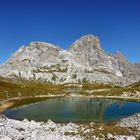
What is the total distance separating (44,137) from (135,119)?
1046 inches

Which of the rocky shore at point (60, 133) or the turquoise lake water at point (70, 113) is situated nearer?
the rocky shore at point (60, 133)

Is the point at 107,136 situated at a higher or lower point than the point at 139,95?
lower

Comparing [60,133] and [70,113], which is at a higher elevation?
[70,113]

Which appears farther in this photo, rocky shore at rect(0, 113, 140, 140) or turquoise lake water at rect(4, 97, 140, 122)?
turquoise lake water at rect(4, 97, 140, 122)

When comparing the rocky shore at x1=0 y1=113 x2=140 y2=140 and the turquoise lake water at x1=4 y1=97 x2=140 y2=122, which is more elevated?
→ the turquoise lake water at x1=4 y1=97 x2=140 y2=122

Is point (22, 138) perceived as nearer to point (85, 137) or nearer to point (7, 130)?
point (7, 130)

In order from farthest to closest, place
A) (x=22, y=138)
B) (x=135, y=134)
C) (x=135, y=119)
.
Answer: (x=135, y=119), (x=135, y=134), (x=22, y=138)

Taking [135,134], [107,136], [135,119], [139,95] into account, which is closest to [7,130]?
[107,136]

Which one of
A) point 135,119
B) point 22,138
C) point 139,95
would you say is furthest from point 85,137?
point 139,95

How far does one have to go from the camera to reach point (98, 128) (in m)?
52.0

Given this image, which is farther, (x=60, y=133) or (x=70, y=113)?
(x=70, y=113)

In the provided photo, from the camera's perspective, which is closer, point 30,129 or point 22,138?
point 22,138

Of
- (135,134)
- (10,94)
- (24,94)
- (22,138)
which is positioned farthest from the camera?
(24,94)

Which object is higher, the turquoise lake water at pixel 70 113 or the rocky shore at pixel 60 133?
the turquoise lake water at pixel 70 113
